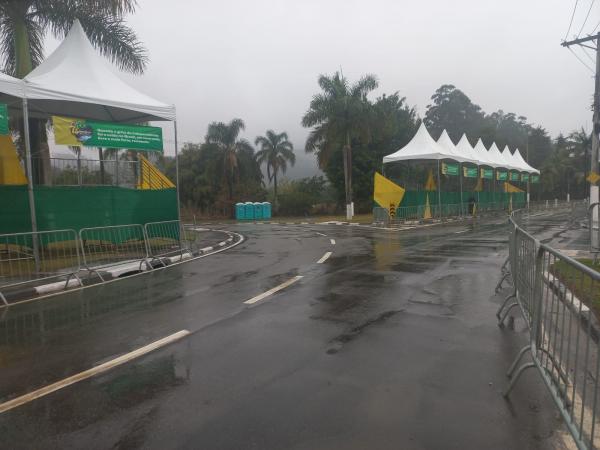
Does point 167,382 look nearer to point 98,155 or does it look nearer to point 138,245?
point 138,245

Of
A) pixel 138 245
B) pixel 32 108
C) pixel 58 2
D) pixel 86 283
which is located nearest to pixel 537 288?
pixel 86 283

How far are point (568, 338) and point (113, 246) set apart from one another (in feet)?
35.7

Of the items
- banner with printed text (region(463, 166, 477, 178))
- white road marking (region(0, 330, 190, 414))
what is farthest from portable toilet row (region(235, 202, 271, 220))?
white road marking (region(0, 330, 190, 414))

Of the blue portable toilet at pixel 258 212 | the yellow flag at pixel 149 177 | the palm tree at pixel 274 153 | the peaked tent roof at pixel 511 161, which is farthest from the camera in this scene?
the palm tree at pixel 274 153

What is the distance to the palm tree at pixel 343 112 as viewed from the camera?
1375 inches

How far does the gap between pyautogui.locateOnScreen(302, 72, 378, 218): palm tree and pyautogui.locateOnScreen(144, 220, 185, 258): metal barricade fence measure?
21475 millimetres

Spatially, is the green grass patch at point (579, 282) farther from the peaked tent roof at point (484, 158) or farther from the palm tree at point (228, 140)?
the palm tree at point (228, 140)

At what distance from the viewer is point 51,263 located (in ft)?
37.1

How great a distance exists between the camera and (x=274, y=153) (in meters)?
56.1

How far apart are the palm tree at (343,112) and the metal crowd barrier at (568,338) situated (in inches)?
1207

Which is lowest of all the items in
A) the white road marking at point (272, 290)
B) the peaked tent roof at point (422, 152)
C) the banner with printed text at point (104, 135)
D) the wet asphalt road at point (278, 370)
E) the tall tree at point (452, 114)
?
the wet asphalt road at point (278, 370)

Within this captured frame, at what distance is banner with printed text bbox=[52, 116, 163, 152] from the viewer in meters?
11.9

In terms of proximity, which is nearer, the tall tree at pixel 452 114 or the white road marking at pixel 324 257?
the white road marking at pixel 324 257

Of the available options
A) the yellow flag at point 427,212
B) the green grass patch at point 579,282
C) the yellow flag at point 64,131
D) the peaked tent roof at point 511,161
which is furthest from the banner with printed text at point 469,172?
the green grass patch at point 579,282
